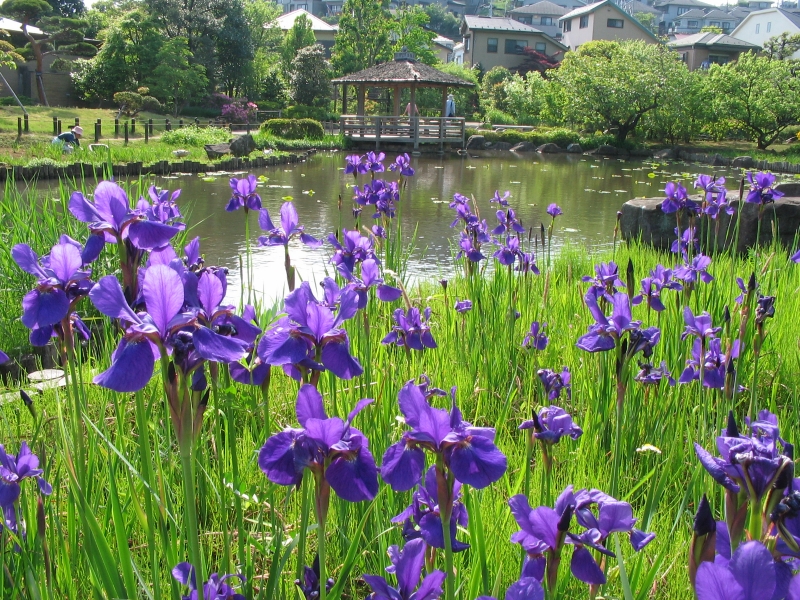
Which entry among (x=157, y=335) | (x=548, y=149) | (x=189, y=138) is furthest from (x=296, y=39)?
(x=157, y=335)

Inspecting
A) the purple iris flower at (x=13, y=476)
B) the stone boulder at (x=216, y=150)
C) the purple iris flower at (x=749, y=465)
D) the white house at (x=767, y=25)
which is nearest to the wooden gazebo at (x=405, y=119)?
the stone boulder at (x=216, y=150)

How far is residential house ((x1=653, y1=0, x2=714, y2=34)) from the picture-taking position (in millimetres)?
95938

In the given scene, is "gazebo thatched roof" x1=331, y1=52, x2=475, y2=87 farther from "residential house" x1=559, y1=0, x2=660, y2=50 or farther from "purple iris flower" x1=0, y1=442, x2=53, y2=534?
"residential house" x1=559, y1=0, x2=660, y2=50

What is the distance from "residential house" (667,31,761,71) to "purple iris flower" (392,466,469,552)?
52.2m

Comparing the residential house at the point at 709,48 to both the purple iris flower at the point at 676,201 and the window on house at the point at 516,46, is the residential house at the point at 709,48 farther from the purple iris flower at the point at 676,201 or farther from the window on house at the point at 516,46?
the purple iris flower at the point at 676,201

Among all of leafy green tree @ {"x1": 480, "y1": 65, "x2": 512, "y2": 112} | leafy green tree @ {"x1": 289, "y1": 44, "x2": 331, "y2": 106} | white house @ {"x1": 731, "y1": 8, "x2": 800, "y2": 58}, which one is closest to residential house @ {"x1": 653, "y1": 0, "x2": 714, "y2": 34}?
white house @ {"x1": 731, "y1": 8, "x2": 800, "y2": 58}

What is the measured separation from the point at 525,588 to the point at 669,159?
24.4 meters

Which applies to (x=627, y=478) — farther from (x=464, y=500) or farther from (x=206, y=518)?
(x=206, y=518)

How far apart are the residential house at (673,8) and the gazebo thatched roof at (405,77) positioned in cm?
8222

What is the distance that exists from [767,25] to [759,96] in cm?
3751

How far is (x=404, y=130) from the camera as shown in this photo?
78.6ft

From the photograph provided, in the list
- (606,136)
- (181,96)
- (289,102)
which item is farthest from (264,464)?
(289,102)

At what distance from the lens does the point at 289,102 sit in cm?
3306

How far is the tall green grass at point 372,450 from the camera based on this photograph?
121 centimetres
